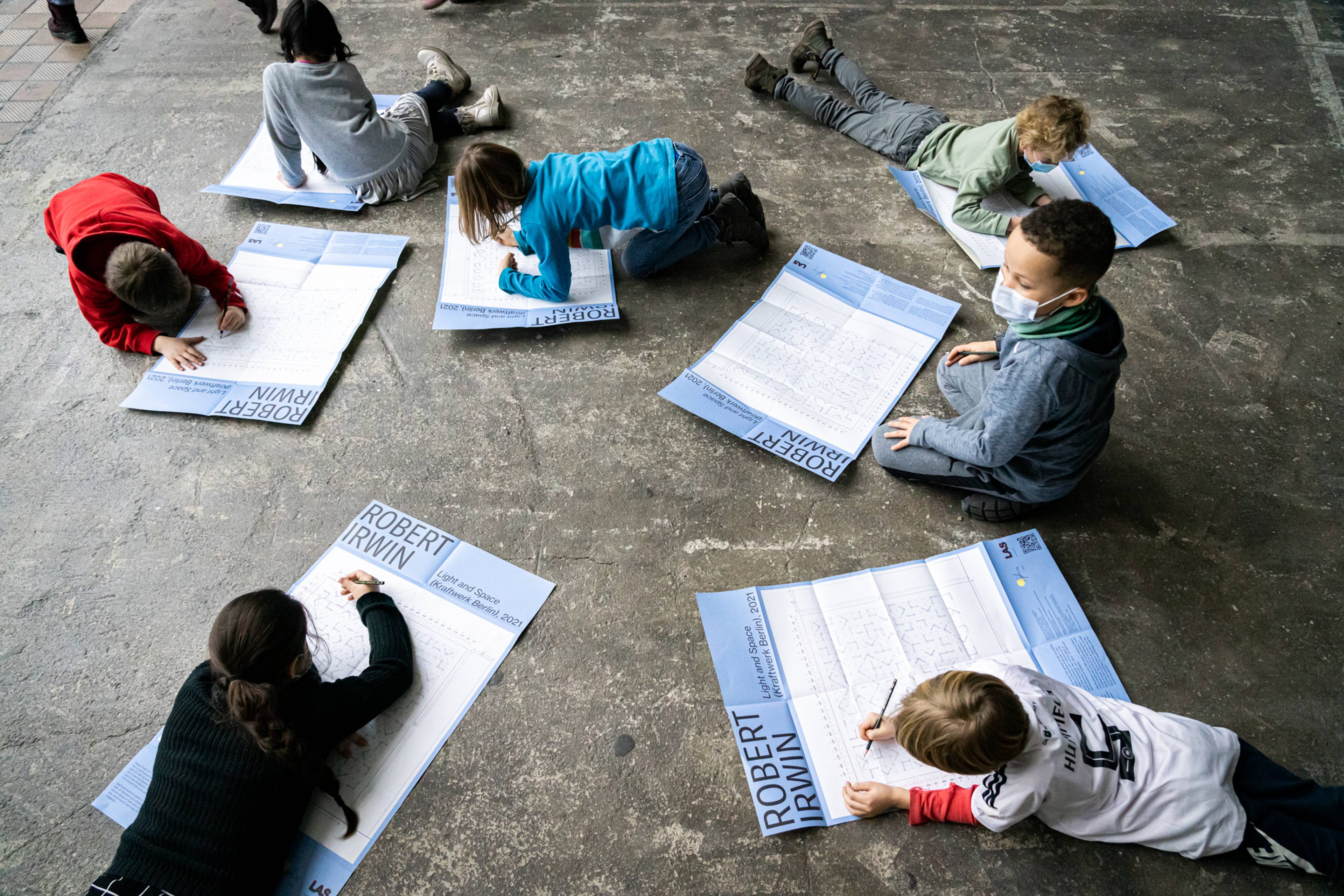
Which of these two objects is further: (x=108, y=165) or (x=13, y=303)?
(x=108, y=165)

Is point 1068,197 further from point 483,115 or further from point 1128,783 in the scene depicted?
point 483,115

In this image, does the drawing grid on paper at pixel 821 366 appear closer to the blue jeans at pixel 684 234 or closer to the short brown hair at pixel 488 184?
the blue jeans at pixel 684 234

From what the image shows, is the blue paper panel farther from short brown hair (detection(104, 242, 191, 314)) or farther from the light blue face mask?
short brown hair (detection(104, 242, 191, 314))

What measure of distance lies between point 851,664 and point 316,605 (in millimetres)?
1164

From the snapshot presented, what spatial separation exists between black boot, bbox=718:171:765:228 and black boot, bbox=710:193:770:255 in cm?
2

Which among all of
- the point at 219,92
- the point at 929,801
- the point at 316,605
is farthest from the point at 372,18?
the point at 929,801

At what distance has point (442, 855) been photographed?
1376mm

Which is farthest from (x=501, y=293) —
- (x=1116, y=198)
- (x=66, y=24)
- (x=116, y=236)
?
(x=66, y=24)

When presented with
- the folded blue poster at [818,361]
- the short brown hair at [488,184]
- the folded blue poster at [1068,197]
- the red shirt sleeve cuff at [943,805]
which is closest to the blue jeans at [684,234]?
the folded blue poster at [818,361]

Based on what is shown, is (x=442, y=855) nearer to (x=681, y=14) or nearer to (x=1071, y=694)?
(x=1071, y=694)

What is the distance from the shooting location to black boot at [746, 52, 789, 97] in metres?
2.76

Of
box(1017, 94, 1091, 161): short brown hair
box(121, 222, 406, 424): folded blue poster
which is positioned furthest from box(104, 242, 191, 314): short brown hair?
box(1017, 94, 1091, 161): short brown hair

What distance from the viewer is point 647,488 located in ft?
6.05

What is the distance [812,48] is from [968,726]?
2601mm
